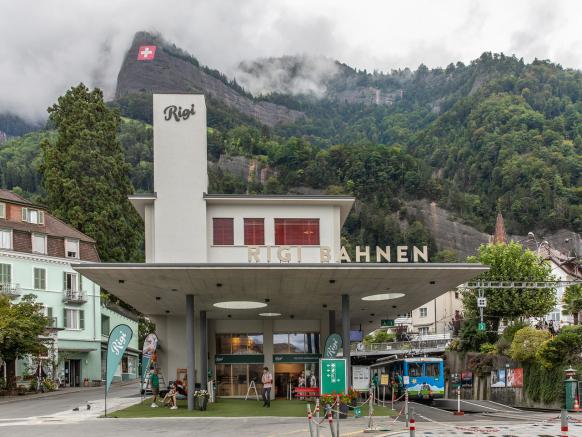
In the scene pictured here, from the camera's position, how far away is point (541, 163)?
183750 mm

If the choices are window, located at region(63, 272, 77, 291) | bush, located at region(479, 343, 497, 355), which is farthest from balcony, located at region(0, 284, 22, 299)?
bush, located at region(479, 343, 497, 355)

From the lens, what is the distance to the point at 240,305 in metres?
38.8

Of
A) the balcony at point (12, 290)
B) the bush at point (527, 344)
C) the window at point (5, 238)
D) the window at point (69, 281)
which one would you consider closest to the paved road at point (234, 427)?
the bush at point (527, 344)

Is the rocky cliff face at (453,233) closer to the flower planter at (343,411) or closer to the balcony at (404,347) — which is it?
the balcony at (404,347)

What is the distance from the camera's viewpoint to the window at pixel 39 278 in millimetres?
60438

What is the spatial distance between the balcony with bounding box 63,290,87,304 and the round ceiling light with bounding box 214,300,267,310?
2826cm

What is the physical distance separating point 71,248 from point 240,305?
99.2ft

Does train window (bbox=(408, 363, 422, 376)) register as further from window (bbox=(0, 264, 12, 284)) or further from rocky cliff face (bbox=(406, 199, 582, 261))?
rocky cliff face (bbox=(406, 199, 582, 261))

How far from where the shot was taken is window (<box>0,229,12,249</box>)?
5781 centimetres

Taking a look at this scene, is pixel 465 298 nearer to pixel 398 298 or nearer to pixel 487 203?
pixel 398 298

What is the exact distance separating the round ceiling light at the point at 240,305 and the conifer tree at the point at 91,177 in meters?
42.5

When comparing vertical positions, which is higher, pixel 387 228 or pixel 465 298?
pixel 387 228

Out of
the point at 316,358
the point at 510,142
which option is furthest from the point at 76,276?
the point at 510,142

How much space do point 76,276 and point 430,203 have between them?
5427 inches
